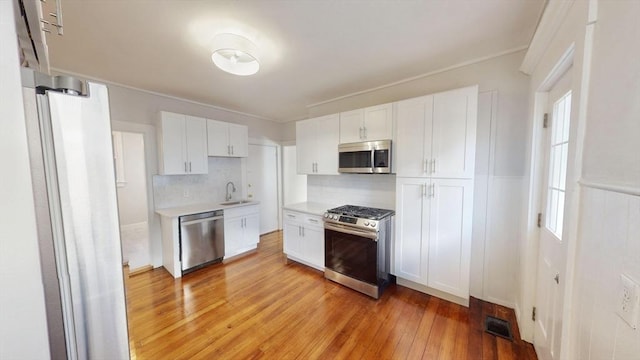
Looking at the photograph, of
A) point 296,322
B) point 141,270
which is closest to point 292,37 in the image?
point 296,322

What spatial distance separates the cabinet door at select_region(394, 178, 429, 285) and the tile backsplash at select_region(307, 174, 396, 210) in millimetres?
363

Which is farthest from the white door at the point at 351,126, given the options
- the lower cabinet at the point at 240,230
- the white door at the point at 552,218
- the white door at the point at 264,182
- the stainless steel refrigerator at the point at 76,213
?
the stainless steel refrigerator at the point at 76,213

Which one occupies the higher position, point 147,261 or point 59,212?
point 59,212

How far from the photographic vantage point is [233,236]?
141 inches

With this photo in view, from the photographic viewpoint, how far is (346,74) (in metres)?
2.67

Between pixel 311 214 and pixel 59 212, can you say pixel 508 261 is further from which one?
pixel 59 212

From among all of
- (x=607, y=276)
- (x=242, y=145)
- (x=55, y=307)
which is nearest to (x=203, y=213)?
(x=242, y=145)

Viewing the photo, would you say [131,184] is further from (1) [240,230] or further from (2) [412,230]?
(2) [412,230]

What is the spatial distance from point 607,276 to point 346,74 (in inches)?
Result: 101

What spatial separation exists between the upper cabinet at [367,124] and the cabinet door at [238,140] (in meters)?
1.91

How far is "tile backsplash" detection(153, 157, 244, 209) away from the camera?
3.33 metres

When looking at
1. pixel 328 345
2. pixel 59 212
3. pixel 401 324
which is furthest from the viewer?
pixel 401 324

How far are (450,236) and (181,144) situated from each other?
3.63 meters

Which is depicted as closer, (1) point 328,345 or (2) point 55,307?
(2) point 55,307
